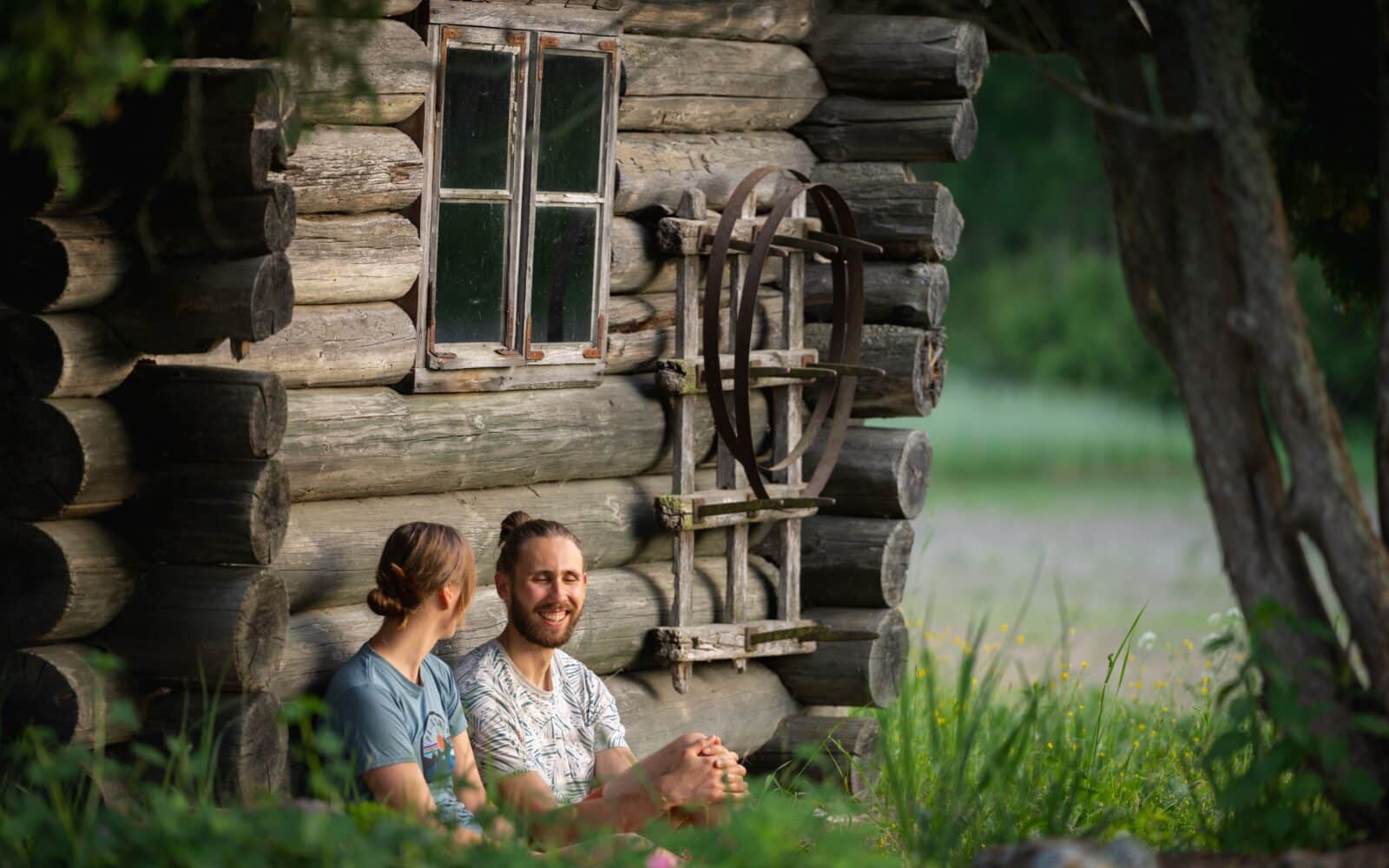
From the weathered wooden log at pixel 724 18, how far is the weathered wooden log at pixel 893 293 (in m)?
0.96

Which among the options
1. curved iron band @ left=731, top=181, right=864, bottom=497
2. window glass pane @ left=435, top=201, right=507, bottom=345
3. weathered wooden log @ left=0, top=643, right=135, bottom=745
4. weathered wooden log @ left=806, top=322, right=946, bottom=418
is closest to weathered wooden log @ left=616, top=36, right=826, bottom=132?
curved iron band @ left=731, top=181, right=864, bottom=497

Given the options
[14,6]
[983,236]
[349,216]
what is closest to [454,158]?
[349,216]

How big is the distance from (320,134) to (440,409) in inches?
38.3

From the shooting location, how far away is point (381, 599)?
185 inches

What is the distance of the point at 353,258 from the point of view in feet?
17.0

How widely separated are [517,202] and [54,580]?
81.1 inches

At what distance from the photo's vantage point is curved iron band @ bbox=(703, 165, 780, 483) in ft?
19.6

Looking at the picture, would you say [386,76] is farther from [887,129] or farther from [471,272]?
[887,129]

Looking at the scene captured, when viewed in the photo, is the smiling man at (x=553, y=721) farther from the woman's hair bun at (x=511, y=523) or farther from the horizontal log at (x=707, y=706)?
the horizontal log at (x=707, y=706)

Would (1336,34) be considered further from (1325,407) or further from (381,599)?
(381,599)

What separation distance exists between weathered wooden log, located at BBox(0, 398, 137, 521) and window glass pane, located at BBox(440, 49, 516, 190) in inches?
61.9

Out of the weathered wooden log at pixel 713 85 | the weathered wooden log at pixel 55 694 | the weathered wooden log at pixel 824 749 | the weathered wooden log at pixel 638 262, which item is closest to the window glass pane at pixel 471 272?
the weathered wooden log at pixel 638 262

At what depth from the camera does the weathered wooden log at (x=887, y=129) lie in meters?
7.01

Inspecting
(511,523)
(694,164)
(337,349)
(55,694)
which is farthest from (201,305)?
(694,164)
